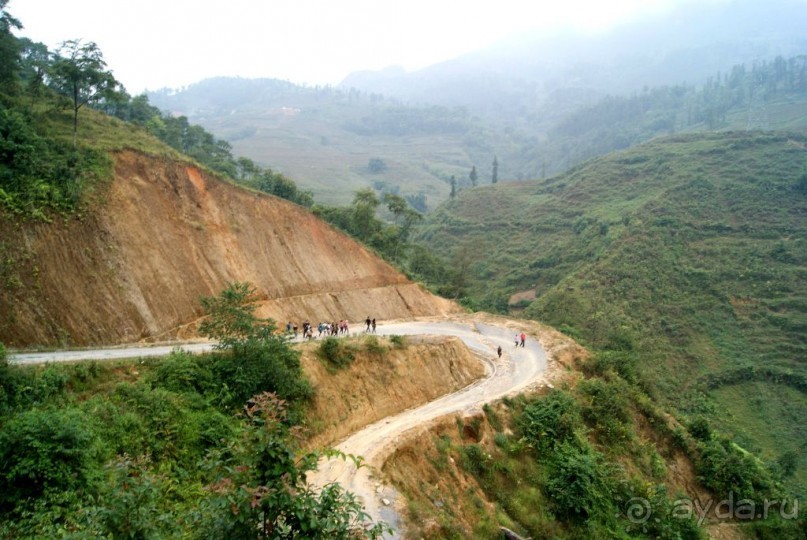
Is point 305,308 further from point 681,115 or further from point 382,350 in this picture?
point 681,115

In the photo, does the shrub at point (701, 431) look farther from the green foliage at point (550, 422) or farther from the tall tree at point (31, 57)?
the tall tree at point (31, 57)

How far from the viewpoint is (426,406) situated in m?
21.9

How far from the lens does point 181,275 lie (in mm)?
25000

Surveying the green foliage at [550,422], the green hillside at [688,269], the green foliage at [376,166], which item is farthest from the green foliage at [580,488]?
the green foliage at [376,166]

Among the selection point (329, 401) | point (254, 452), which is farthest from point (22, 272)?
point (254, 452)

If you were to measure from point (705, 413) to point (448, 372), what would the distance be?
1086 inches

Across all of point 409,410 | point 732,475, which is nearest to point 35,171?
point 409,410

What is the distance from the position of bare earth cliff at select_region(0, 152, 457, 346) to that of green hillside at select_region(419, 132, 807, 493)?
1722cm

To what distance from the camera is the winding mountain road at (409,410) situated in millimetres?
14469

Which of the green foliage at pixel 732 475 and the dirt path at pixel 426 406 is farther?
the green foliage at pixel 732 475

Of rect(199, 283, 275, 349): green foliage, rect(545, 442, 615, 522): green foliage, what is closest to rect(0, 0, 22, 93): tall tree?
rect(199, 283, 275, 349): green foliage

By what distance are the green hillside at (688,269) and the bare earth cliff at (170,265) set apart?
17.2m

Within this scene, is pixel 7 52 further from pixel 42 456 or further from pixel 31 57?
pixel 31 57

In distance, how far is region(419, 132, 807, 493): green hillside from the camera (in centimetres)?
4231
